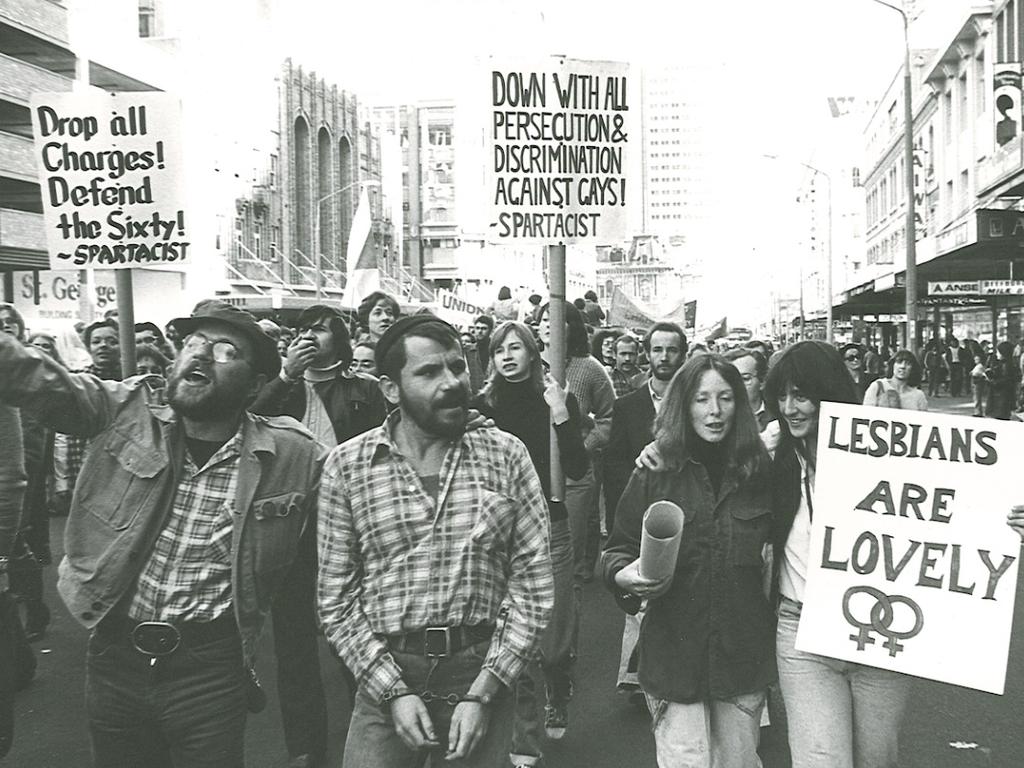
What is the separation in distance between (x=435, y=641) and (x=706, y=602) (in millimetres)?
1082

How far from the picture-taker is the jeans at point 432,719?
10.0 ft

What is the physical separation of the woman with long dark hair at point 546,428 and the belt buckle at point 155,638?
7.86 feet

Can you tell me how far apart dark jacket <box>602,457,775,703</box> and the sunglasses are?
4.48 ft


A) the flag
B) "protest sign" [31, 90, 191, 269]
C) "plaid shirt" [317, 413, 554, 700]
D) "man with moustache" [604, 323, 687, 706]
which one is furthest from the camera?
the flag

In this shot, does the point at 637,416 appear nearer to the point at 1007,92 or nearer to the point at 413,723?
the point at 413,723

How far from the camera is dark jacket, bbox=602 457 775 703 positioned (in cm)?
372

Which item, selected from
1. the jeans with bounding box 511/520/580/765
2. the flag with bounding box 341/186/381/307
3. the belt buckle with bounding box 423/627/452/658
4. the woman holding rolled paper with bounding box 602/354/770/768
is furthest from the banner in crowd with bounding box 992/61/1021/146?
the belt buckle with bounding box 423/627/452/658

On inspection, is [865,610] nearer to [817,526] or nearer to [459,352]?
[817,526]

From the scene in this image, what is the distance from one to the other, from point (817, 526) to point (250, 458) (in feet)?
5.99

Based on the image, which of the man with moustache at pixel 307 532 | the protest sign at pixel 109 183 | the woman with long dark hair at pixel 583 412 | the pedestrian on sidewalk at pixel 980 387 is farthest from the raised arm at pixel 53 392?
the pedestrian on sidewalk at pixel 980 387

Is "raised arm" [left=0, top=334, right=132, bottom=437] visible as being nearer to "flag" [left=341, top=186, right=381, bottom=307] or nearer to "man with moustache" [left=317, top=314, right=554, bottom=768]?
"man with moustache" [left=317, top=314, right=554, bottom=768]

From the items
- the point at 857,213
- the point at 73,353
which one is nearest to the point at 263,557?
the point at 73,353

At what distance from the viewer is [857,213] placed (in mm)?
103438

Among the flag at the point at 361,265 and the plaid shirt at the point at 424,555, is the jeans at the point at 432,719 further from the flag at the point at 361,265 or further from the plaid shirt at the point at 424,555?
the flag at the point at 361,265
